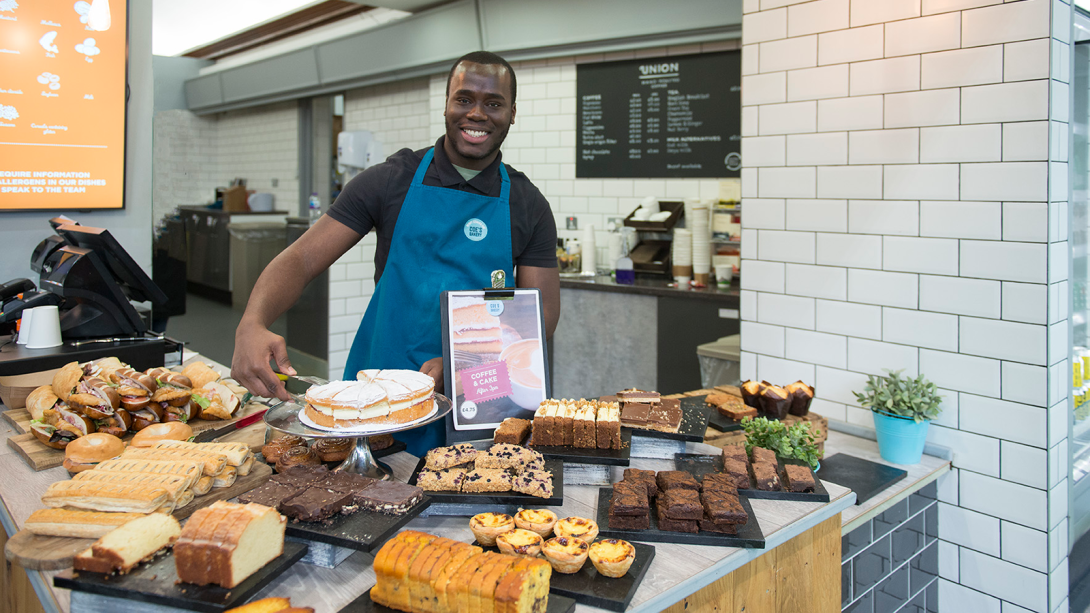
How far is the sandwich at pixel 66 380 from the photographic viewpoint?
6.51 feet

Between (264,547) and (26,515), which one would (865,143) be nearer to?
(264,547)

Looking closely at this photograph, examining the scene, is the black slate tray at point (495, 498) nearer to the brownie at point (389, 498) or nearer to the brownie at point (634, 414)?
the brownie at point (389, 498)

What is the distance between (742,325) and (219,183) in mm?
10117

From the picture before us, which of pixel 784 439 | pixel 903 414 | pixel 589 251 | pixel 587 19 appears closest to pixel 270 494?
pixel 784 439

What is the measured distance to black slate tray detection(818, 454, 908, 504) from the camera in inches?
77.0

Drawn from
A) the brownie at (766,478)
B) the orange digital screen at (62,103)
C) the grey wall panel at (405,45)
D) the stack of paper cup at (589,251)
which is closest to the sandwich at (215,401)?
the brownie at (766,478)

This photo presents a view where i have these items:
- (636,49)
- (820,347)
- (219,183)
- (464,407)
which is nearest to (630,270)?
(636,49)

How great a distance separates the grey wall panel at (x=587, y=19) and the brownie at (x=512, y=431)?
3.64 meters

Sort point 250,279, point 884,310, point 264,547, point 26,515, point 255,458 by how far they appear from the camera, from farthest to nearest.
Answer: point 250,279, point 884,310, point 255,458, point 26,515, point 264,547

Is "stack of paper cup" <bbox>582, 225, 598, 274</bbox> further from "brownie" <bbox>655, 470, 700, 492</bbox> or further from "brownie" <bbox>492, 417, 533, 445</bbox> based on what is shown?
Answer: "brownie" <bbox>655, 470, 700, 492</bbox>

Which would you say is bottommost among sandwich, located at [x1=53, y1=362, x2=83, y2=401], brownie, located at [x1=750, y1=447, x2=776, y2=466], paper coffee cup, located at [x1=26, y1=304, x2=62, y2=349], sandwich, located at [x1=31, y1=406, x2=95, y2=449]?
brownie, located at [x1=750, y1=447, x2=776, y2=466]

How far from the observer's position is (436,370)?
1.95 metres

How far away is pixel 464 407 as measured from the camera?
1.83 meters

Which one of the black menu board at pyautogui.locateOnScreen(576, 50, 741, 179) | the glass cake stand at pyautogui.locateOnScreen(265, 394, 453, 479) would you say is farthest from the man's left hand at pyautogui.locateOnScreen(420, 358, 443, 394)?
the black menu board at pyautogui.locateOnScreen(576, 50, 741, 179)
